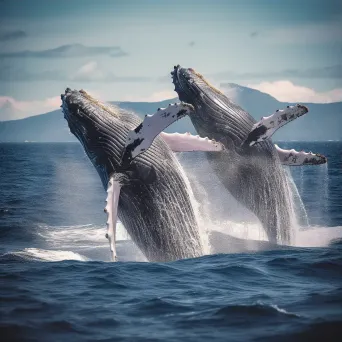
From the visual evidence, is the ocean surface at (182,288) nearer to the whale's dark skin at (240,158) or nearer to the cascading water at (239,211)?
the cascading water at (239,211)

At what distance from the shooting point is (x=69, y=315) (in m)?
8.12

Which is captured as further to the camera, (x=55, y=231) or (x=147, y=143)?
(x=55, y=231)

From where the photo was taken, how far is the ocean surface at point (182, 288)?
7504 millimetres

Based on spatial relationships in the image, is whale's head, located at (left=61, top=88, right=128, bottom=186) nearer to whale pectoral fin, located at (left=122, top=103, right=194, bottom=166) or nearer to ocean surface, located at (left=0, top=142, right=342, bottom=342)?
whale pectoral fin, located at (left=122, top=103, right=194, bottom=166)

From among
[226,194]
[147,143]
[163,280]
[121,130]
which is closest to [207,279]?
[163,280]

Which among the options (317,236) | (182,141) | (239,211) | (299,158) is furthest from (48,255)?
(317,236)

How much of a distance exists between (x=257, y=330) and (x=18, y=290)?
13.0 feet

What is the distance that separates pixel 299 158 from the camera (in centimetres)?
1435

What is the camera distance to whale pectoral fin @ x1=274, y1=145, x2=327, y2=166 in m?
14.3

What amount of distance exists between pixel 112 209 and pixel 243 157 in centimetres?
420

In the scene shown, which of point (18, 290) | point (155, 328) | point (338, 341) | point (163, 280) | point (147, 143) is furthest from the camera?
point (147, 143)

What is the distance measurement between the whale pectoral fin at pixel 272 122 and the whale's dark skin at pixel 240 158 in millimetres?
353

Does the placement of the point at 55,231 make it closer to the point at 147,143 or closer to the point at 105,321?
the point at 147,143

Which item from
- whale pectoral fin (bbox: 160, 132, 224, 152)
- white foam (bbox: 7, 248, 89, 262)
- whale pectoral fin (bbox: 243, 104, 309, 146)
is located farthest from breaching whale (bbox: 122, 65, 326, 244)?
white foam (bbox: 7, 248, 89, 262)
